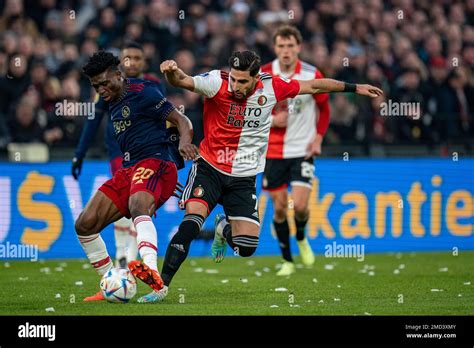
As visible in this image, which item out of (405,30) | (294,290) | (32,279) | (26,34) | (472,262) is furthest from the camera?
(405,30)

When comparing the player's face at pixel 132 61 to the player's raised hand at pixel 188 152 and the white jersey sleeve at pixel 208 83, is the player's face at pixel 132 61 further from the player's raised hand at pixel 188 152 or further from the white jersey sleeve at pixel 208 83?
the player's raised hand at pixel 188 152

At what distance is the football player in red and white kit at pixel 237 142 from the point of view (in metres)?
10.7

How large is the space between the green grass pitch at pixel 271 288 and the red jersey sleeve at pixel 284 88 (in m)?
2.15

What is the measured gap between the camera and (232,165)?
36.0 feet

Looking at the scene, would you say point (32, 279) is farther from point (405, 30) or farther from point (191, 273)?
point (405, 30)

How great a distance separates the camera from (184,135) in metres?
10.3

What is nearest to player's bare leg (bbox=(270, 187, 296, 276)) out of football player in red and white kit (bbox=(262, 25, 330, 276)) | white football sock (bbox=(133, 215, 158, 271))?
football player in red and white kit (bbox=(262, 25, 330, 276))

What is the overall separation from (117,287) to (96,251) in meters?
0.77

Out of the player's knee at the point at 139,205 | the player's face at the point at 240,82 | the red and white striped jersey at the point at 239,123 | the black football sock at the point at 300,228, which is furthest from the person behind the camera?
the black football sock at the point at 300,228

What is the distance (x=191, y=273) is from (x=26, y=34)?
21.2 feet

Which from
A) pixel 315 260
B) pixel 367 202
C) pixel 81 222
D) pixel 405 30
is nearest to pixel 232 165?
pixel 81 222

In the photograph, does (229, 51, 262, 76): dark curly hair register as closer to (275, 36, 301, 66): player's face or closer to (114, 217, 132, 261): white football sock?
(275, 36, 301, 66): player's face

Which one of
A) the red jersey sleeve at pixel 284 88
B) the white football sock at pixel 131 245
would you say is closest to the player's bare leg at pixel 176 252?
the red jersey sleeve at pixel 284 88

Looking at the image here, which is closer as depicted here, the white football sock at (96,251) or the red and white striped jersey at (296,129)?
the white football sock at (96,251)
